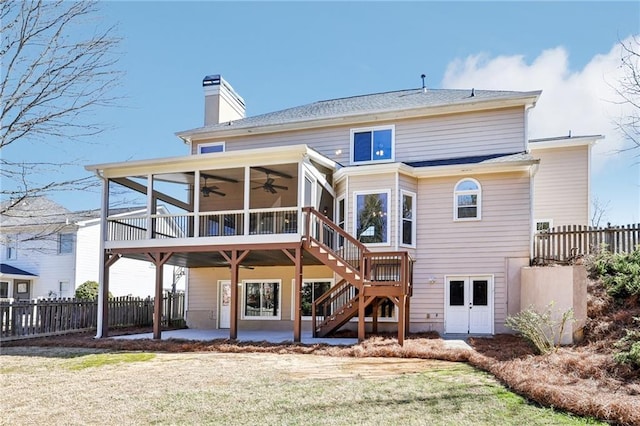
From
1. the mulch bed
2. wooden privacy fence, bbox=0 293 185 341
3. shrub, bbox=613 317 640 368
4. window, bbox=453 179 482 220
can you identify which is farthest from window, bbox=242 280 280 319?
shrub, bbox=613 317 640 368

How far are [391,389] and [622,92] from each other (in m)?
6.11

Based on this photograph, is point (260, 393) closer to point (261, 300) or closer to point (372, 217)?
point (372, 217)

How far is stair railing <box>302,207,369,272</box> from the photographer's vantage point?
40.3 ft

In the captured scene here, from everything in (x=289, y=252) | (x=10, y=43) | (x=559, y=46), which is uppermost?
(x=559, y=46)

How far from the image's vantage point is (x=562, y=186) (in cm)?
1781

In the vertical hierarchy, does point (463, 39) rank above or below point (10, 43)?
above

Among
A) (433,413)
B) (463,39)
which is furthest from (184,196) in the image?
(433,413)

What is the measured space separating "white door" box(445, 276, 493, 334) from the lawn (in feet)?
17.0

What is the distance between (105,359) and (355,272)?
5967mm

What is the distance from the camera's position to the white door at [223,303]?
1789 centimetres

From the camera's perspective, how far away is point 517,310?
45.6 feet

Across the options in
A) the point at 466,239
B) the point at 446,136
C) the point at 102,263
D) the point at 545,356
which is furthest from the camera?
the point at 446,136

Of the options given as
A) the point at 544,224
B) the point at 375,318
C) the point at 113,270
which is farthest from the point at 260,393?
the point at 113,270

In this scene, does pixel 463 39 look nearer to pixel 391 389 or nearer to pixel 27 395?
pixel 391 389
